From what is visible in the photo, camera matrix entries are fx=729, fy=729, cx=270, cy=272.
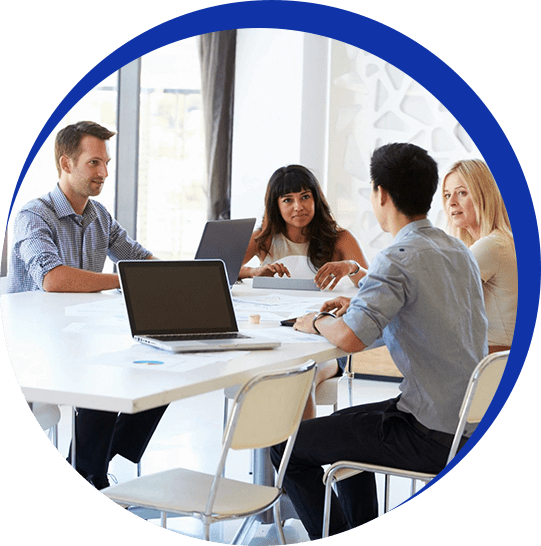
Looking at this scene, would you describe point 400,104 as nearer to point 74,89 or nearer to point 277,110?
point 277,110

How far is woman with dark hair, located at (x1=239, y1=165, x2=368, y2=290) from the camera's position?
4211 millimetres

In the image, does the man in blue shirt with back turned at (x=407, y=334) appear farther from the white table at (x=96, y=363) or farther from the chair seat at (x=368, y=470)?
the white table at (x=96, y=363)

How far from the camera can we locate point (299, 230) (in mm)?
4367

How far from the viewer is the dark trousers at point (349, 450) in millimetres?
2248

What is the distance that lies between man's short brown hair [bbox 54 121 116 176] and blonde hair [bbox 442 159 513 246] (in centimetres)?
179

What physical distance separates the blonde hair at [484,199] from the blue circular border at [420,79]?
732 mm

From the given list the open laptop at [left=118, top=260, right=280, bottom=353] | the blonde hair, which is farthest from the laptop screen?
the blonde hair

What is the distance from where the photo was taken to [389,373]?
609cm

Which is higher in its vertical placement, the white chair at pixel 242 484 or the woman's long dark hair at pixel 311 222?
the woman's long dark hair at pixel 311 222

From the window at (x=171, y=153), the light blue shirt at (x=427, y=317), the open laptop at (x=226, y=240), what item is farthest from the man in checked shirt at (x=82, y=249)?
the window at (x=171, y=153)

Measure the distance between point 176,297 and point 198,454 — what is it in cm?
193

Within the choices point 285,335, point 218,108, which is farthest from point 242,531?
point 218,108

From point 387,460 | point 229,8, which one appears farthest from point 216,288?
point 229,8

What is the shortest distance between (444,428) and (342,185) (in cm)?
440
